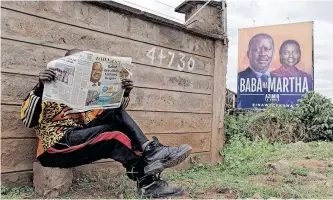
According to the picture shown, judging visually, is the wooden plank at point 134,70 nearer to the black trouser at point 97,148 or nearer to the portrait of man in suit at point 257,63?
the black trouser at point 97,148

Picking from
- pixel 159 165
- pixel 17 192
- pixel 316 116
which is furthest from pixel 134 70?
pixel 316 116

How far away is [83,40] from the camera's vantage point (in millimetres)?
3607

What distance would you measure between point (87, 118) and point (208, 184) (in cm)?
137

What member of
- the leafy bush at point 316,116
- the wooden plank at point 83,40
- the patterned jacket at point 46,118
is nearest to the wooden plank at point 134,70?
the wooden plank at point 83,40

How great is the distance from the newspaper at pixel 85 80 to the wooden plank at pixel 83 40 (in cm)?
54

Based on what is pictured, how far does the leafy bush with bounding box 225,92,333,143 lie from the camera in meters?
7.22

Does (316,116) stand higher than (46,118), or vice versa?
(316,116)

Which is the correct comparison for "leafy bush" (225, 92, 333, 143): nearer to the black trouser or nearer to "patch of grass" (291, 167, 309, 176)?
"patch of grass" (291, 167, 309, 176)

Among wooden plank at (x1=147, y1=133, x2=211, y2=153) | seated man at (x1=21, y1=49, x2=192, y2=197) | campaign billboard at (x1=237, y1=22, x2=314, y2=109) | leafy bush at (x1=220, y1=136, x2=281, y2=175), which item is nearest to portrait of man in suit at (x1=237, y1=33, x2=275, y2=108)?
campaign billboard at (x1=237, y1=22, x2=314, y2=109)

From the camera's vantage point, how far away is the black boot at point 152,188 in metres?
3.03

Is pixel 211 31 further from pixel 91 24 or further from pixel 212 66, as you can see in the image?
pixel 91 24

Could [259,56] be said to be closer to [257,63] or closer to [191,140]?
[257,63]

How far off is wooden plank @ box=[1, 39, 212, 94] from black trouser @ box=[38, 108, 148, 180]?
73cm

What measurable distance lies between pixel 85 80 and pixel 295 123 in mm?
5578
